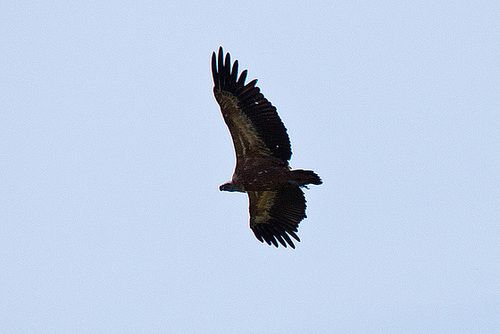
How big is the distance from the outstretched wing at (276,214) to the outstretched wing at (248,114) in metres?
1.21

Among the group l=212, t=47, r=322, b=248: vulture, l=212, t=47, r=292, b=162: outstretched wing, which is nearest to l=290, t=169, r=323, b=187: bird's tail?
l=212, t=47, r=322, b=248: vulture

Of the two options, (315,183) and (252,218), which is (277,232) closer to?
(252,218)

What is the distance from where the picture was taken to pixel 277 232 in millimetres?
20562

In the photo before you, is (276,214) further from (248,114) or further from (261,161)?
(248,114)

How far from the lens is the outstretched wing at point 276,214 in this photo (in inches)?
801

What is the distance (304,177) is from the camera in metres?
18.7

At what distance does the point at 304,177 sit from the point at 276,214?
213cm

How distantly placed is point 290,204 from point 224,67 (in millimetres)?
3660

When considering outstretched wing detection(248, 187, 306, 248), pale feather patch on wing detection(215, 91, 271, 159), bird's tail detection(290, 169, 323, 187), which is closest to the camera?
bird's tail detection(290, 169, 323, 187)

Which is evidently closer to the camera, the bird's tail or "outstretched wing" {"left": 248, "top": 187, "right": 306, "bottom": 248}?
the bird's tail

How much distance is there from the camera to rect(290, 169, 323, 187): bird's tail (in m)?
18.6

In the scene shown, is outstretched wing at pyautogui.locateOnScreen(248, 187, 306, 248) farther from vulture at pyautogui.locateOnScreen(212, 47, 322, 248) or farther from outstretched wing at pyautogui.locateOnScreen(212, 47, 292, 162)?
outstretched wing at pyautogui.locateOnScreen(212, 47, 292, 162)

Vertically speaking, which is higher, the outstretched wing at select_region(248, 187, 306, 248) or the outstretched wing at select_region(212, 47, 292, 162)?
the outstretched wing at select_region(212, 47, 292, 162)

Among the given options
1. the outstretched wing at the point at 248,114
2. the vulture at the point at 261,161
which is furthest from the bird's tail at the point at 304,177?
the outstretched wing at the point at 248,114
